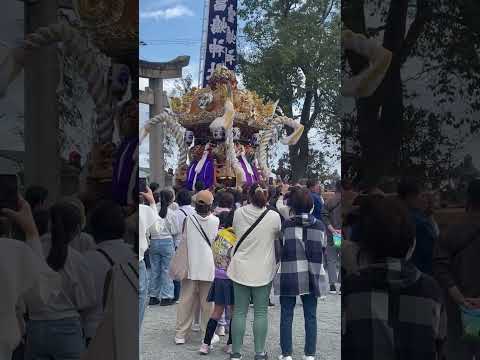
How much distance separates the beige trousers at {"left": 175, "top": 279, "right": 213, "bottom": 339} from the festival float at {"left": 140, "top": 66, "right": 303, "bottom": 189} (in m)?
2.53

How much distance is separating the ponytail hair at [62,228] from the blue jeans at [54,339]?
18 cm

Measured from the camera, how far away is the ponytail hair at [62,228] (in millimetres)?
1666

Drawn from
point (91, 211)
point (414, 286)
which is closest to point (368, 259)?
point (414, 286)

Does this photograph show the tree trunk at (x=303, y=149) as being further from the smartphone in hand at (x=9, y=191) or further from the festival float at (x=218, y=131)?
the festival float at (x=218, y=131)

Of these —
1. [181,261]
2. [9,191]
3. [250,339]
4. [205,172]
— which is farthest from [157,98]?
[205,172]

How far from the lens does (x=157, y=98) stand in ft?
14.4

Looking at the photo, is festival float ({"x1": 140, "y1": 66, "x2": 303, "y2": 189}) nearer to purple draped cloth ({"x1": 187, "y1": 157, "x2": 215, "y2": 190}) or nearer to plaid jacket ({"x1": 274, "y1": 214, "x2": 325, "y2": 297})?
purple draped cloth ({"x1": 187, "y1": 157, "x2": 215, "y2": 190})

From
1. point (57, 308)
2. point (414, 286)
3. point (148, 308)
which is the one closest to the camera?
point (414, 286)

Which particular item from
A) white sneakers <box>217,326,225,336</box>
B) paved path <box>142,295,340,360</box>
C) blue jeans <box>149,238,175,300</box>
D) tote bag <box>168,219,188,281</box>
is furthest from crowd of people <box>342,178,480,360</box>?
blue jeans <box>149,238,175,300</box>

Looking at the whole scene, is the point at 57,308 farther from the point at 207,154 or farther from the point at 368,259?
the point at 207,154

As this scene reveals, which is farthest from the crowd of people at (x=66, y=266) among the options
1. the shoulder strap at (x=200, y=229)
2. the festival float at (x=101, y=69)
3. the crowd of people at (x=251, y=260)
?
the shoulder strap at (x=200, y=229)

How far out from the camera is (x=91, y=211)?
5.55ft

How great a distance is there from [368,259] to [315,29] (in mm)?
1938

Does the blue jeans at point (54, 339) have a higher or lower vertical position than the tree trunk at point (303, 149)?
lower
